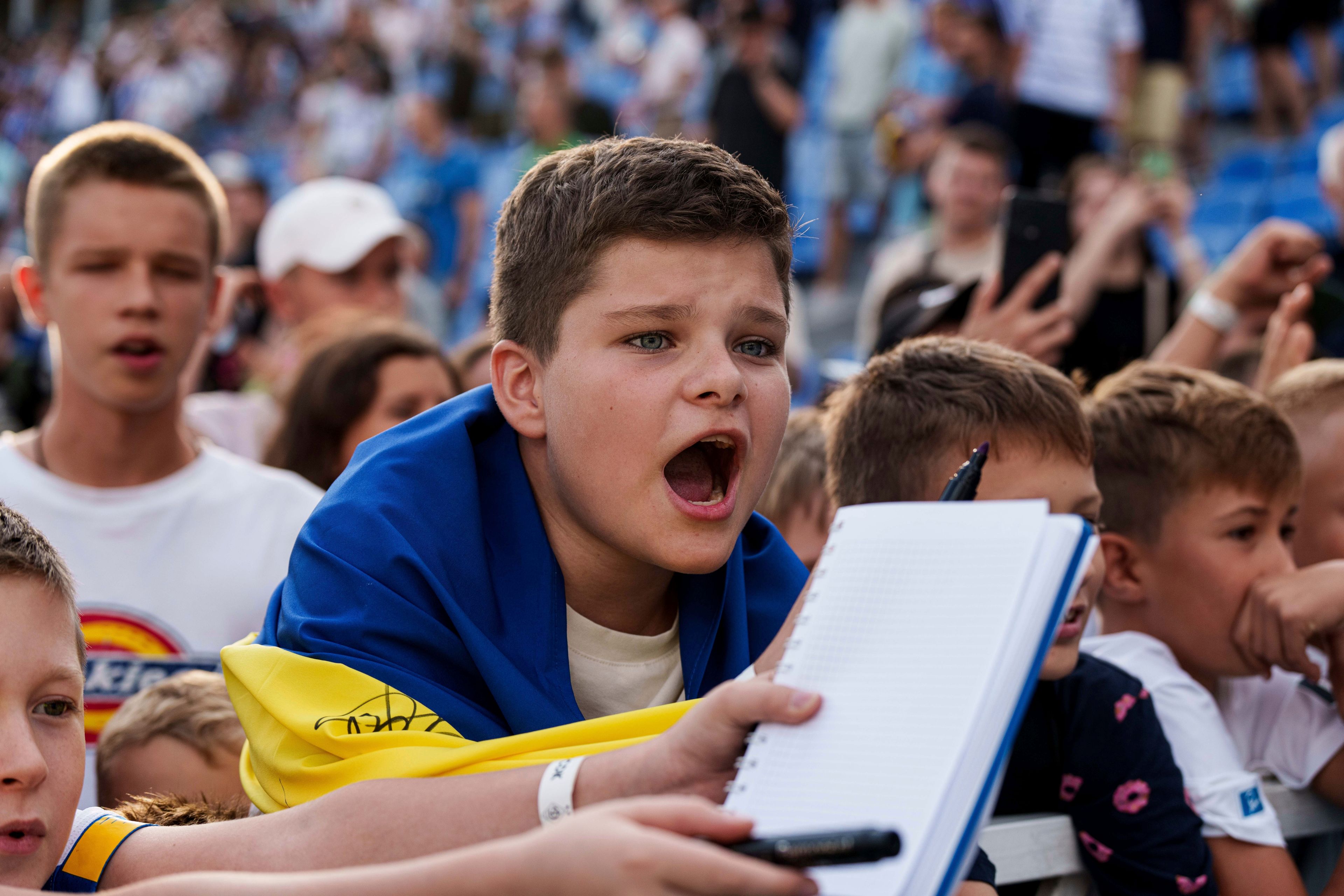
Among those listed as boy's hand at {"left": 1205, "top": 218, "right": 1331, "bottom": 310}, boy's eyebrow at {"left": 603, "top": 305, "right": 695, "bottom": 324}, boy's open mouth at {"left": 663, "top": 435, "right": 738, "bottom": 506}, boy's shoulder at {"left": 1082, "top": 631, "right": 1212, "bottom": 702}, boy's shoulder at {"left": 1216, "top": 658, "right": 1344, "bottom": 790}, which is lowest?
boy's shoulder at {"left": 1216, "top": 658, "right": 1344, "bottom": 790}

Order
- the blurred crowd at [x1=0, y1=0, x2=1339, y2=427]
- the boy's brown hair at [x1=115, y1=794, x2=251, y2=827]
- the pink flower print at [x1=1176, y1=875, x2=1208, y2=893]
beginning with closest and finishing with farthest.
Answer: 1. the boy's brown hair at [x1=115, y1=794, x2=251, y2=827]
2. the pink flower print at [x1=1176, y1=875, x2=1208, y2=893]
3. the blurred crowd at [x1=0, y1=0, x2=1339, y2=427]

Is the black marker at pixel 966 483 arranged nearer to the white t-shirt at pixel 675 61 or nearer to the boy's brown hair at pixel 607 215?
the boy's brown hair at pixel 607 215

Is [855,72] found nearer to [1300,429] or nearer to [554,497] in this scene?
[1300,429]

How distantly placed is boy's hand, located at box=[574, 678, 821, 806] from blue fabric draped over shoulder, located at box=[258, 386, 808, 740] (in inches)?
12.3

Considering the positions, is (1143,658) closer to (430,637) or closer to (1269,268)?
(430,637)

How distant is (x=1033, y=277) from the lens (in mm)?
3490

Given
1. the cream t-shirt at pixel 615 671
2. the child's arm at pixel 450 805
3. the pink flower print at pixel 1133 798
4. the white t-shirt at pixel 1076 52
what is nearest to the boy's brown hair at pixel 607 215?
the cream t-shirt at pixel 615 671

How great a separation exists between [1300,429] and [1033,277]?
0.81m

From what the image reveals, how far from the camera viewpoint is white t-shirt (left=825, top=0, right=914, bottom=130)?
9.79 m

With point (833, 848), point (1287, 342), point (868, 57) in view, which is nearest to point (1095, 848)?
point (833, 848)

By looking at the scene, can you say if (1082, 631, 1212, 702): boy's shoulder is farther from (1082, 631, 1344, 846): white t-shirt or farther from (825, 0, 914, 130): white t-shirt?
(825, 0, 914, 130): white t-shirt

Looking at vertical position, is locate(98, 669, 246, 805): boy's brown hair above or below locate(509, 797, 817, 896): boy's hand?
below

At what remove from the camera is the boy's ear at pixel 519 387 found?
1841 millimetres

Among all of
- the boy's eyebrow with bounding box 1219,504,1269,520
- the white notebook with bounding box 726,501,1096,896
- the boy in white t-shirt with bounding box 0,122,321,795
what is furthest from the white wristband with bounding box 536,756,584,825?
the boy in white t-shirt with bounding box 0,122,321,795
